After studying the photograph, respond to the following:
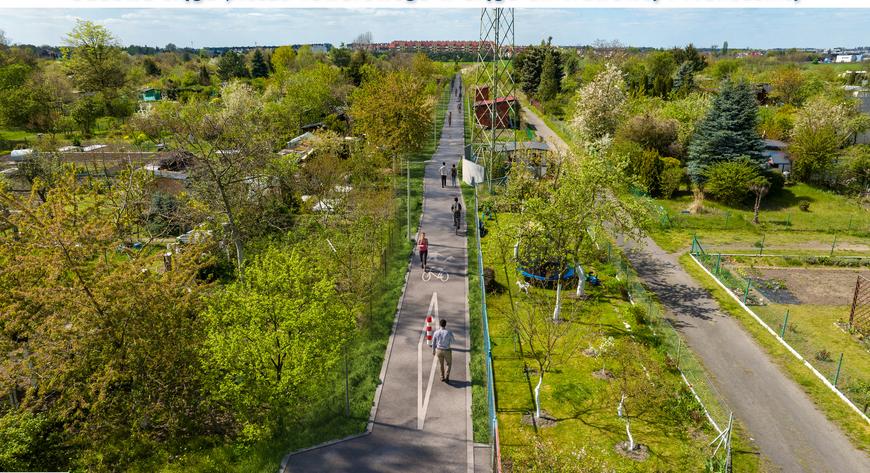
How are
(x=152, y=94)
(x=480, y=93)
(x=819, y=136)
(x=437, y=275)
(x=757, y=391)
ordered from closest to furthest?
(x=757, y=391) < (x=437, y=275) < (x=480, y=93) < (x=819, y=136) < (x=152, y=94)

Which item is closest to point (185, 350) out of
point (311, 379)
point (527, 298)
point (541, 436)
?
point (311, 379)

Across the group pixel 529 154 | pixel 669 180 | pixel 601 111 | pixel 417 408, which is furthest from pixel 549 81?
pixel 417 408

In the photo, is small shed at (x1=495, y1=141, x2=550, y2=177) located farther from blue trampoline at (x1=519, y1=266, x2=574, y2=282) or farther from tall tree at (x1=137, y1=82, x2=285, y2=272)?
tall tree at (x1=137, y1=82, x2=285, y2=272)

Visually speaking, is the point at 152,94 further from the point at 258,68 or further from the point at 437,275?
the point at 437,275

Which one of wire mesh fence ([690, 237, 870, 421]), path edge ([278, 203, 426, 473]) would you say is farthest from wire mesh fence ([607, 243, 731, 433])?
path edge ([278, 203, 426, 473])

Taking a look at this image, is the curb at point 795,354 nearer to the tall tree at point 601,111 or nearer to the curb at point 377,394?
the curb at point 377,394

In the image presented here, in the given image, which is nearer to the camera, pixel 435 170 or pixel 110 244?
pixel 110 244

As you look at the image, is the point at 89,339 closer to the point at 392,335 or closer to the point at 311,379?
the point at 311,379
